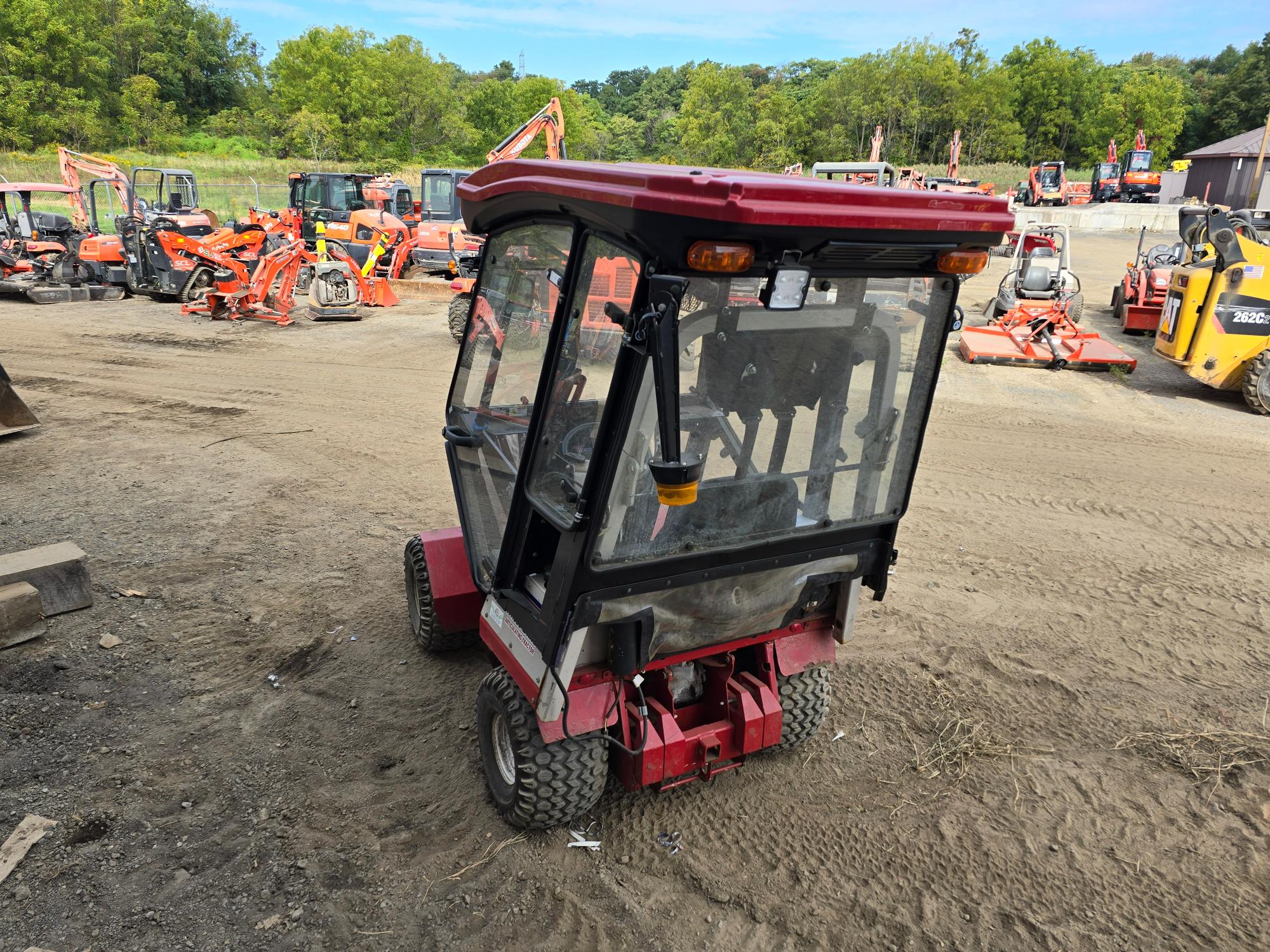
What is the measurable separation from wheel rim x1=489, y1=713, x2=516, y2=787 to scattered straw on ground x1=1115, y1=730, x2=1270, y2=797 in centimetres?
264

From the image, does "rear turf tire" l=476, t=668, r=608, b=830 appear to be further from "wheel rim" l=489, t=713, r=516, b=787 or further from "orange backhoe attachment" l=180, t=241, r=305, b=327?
"orange backhoe attachment" l=180, t=241, r=305, b=327

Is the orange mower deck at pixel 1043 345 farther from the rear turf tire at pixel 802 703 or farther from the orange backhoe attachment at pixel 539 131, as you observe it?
the rear turf tire at pixel 802 703

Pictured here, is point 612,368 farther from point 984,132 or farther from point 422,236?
point 984,132

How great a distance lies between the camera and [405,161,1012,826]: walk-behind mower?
217cm

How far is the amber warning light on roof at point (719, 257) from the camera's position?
2.06 metres

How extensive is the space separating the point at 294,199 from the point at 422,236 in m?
4.20

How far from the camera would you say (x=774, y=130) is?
51.2 meters

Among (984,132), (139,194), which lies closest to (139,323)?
(139,194)

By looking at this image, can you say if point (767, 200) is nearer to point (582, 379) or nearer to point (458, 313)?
point (582, 379)

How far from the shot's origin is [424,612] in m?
4.10

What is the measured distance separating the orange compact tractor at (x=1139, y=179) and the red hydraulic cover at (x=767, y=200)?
46720 mm

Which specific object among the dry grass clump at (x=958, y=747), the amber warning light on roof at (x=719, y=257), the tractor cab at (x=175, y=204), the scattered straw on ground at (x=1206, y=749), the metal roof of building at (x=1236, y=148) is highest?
the metal roof of building at (x=1236, y=148)

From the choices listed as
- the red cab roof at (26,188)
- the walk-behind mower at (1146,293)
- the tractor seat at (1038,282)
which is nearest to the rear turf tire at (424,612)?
the tractor seat at (1038,282)

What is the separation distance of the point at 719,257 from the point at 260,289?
13.2 m
